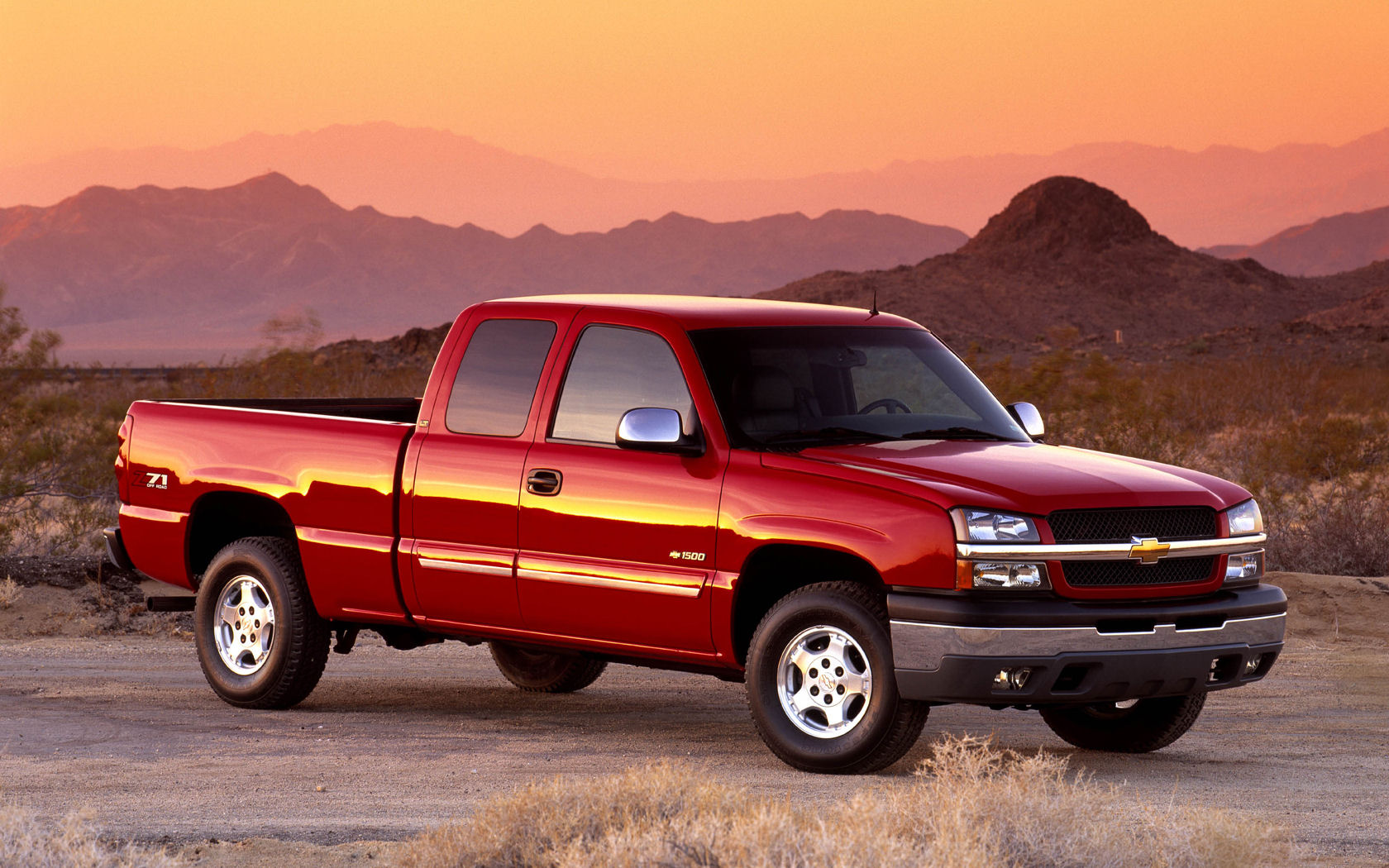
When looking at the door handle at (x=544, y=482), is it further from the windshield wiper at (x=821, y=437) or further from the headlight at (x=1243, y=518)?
the headlight at (x=1243, y=518)

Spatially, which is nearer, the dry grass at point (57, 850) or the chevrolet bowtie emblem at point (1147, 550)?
the dry grass at point (57, 850)

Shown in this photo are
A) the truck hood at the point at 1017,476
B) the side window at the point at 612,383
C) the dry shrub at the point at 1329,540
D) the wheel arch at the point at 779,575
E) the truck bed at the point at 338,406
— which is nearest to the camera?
the truck hood at the point at 1017,476

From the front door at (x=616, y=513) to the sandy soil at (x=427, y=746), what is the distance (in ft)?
2.31

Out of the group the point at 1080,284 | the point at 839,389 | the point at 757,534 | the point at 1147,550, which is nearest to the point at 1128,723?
the point at 1147,550

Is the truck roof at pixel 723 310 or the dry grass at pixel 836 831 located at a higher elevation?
the truck roof at pixel 723 310

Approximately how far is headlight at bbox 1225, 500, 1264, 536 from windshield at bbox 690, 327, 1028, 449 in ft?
3.90

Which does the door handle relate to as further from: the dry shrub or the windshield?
the dry shrub

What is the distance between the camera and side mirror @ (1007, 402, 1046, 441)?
937 cm

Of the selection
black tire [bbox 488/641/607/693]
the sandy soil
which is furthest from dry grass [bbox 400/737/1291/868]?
black tire [bbox 488/641/607/693]

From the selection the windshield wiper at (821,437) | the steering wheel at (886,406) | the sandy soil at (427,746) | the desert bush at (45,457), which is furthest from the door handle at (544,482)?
the desert bush at (45,457)

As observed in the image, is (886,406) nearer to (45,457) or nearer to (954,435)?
(954,435)

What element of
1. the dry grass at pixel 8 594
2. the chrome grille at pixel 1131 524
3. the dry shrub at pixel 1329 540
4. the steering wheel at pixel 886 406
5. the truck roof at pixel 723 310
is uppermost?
the truck roof at pixel 723 310

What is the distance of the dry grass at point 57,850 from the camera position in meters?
5.85

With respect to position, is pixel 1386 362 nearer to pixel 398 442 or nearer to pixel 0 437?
pixel 0 437
